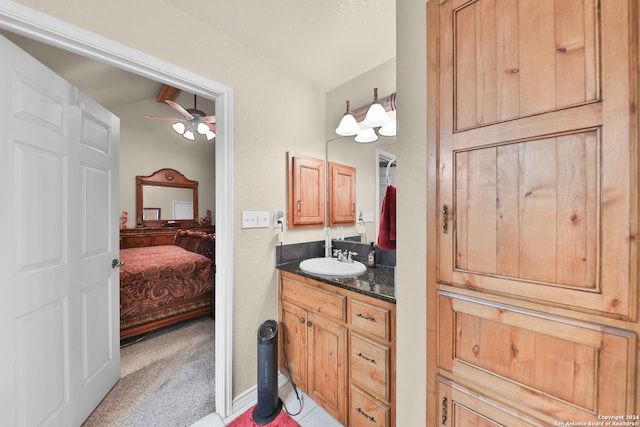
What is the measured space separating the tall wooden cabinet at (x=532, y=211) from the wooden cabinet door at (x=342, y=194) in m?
1.15

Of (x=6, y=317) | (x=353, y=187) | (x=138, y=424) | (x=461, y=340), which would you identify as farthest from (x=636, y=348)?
(x=138, y=424)

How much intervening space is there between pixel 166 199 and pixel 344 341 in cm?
475

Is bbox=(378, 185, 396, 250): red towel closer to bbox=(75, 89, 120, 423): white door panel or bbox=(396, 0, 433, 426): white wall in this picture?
bbox=(396, 0, 433, 426): white wall

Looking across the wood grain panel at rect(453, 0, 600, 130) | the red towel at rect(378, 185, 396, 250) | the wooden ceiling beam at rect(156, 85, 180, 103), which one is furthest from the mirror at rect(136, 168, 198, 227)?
the wood grain panel at rect(453, 0, 600, 130)

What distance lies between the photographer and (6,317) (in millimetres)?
958

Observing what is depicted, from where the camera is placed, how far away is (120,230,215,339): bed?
2.25 m

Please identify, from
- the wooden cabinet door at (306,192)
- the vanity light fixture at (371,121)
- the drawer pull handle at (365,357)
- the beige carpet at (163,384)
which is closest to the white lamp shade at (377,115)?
the vanity light fixture at (371,121)

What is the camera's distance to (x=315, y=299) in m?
1.48

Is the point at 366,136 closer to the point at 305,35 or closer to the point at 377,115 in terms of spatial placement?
the point at 377,115

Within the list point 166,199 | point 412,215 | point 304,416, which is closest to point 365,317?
point 412,215

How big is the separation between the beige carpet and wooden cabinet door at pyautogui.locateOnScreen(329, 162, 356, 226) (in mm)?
1653

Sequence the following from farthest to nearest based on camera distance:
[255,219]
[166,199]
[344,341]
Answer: [166,199] → [255,219] → [344,341]

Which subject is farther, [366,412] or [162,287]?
[162,287]

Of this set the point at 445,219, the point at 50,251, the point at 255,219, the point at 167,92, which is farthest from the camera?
the point at 167,92
